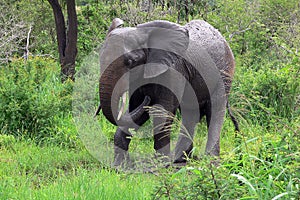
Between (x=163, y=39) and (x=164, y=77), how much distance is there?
14.3 inches

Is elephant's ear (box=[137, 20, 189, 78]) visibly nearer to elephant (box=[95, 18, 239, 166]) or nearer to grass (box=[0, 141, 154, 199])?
elephant (box=[95, 18, 239, 166])

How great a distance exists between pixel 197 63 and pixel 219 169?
7.78ft

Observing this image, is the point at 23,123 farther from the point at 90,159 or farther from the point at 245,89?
the point at 245,89

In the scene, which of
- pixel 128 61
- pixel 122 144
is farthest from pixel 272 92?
pixel 128 61

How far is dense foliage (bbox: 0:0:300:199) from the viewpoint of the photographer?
125 inches

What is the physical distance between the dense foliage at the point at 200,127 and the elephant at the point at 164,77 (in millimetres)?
400

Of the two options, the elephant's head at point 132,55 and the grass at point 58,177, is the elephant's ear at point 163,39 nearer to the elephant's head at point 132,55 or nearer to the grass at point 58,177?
the elephant's head at point 132,55

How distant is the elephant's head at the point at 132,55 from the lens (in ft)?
15.1

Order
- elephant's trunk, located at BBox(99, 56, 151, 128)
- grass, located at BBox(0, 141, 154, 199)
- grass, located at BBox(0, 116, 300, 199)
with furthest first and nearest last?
elephant's trunk, located at BBox(99, 56, 151, 128), grass, located at BBox(0, 141, 154, 199), grass, located at BBox(0, 116, 300, 199)

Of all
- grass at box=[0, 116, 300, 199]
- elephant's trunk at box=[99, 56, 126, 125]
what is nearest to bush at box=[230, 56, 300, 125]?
grass at box=[0, 116, 300, 199]

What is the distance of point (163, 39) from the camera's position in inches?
199

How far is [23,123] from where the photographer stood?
6.56 m

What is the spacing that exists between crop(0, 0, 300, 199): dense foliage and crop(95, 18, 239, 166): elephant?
1.31 feet

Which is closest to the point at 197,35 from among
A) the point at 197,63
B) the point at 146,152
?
the point at 197,63
